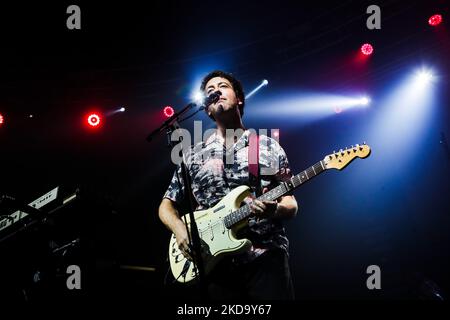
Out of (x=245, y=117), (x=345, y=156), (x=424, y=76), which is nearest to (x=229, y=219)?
(x=345, y=156)

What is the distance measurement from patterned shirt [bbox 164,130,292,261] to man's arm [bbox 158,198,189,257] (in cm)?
9

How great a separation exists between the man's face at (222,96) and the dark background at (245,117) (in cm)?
214

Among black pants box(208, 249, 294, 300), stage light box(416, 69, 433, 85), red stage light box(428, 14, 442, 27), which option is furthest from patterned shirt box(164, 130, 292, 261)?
stage light box(416, 69, 433, 85)

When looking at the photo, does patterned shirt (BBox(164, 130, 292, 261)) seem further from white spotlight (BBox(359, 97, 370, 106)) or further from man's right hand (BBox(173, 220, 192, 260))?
white spotlight (BBox(359, 97, 370, 106))

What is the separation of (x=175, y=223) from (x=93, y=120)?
451cm

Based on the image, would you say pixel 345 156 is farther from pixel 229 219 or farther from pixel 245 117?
pixel 245 117

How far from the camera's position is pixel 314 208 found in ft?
26.8

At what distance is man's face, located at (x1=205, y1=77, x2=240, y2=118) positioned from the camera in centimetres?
348

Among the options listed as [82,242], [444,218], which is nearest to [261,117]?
[444,218]

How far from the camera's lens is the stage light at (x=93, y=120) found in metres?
6.68

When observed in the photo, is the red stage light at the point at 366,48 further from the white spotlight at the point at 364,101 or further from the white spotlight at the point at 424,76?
the white spotlight at the point at 424,76
